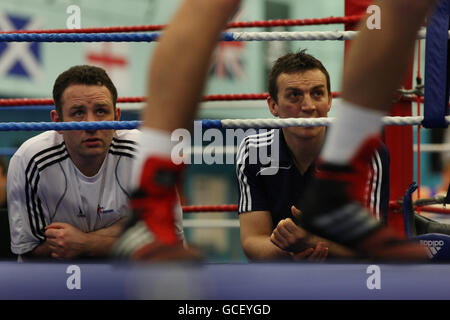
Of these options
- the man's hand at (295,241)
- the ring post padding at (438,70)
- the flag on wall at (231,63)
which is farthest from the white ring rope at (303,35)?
the flag on wall at (231,63)

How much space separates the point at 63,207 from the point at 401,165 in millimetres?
1291

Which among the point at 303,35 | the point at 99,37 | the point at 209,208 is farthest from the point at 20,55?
the point at 303,35

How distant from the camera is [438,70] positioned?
54.2 inches

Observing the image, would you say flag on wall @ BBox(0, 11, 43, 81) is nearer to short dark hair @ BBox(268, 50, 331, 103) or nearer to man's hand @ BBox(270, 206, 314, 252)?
short dark hair @ BBox(268, 50, 331, 103)

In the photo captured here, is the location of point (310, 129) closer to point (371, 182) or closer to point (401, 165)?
point (371, 182)

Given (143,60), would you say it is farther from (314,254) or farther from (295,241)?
(295,241)

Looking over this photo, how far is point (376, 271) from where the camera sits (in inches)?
48.3

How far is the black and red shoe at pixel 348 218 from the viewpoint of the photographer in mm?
930

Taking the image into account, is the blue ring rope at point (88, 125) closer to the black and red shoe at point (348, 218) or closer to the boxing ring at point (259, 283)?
the boxing ring at point (259, 283)

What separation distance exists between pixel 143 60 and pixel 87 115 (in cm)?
599

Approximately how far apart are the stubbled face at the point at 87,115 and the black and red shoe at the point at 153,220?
1.04 metres

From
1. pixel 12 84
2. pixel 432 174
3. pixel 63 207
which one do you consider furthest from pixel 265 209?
pixel 432 174
